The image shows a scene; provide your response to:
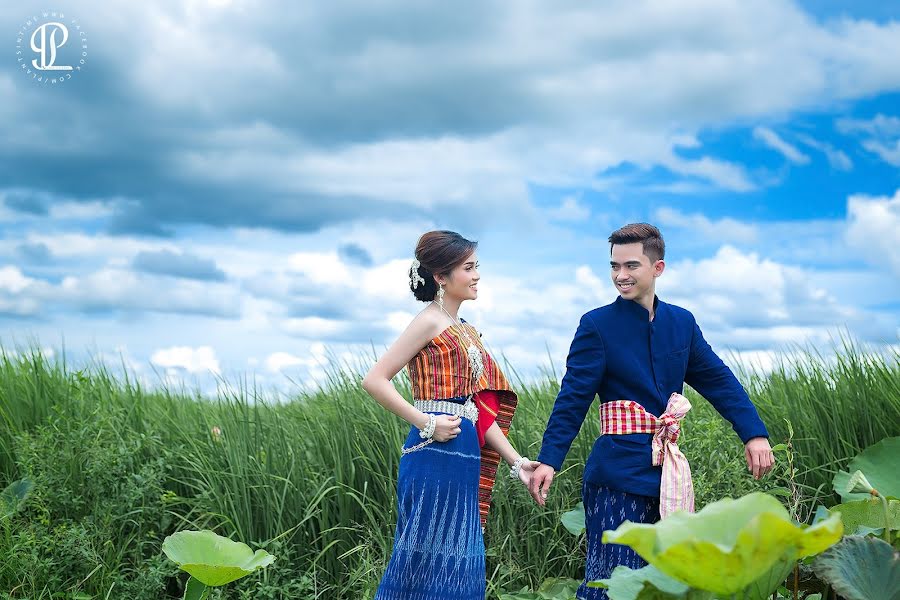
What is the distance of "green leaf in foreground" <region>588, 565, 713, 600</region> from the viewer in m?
1.59

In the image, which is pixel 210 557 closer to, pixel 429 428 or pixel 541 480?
Result: pixel 429 428

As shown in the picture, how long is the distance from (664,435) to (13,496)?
3.94m

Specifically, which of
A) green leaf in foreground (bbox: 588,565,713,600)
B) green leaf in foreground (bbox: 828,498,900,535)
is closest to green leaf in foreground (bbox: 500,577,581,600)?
→ green leaf in foreground (bbox: 828,498,900,535)

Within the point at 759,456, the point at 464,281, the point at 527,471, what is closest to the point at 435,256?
the point at 464,281

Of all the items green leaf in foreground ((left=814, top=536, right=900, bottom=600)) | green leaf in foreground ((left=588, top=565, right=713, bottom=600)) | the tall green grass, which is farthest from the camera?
the tall green grass

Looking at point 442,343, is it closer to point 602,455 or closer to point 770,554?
point 602,455

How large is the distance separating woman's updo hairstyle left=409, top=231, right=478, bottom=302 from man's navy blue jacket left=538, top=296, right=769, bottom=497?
0.59 meters

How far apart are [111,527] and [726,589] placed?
4.41 m

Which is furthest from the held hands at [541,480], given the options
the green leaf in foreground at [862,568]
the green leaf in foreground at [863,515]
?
the green leaf in foreground at [862,568]

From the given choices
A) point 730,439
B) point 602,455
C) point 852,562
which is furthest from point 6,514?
point 852,562

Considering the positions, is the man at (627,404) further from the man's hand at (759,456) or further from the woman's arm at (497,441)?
the woman's arm at (497,441)

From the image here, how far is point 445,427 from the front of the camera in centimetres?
330

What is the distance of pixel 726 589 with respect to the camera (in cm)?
130

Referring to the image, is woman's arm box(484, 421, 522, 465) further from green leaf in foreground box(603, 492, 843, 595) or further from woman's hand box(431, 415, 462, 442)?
green leaf in foreground box(603, 492, 843, 595)
